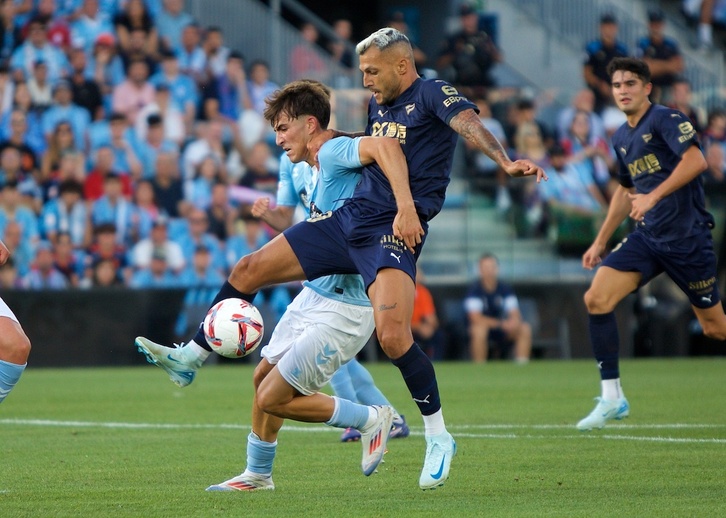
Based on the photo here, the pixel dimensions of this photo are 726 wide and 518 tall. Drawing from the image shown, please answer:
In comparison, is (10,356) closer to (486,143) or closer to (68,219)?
(486,143)

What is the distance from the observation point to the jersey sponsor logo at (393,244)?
6523 millimetres

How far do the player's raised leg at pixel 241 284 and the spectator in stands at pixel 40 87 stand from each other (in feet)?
42.5

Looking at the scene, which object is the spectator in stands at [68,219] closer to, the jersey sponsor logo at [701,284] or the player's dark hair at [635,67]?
the player's dark hair at [635,67]

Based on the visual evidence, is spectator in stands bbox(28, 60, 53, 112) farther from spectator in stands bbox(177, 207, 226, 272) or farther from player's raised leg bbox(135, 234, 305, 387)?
player's raised leg bbox(135, 234, 305, 387)

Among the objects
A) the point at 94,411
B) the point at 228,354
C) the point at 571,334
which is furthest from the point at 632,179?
the point at 571,334

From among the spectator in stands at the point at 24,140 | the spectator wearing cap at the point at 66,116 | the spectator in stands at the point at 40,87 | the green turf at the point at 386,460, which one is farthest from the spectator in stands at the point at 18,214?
the green turf at the point at 386,460

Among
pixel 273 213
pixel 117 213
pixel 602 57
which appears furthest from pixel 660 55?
pixel 273 213

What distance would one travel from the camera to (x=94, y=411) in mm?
11297

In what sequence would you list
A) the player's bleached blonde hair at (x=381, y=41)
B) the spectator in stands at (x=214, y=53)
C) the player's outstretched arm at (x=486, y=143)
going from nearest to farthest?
the player's outstretched arm at (x=486, y=143) < the player's bleached blonde hair at (x=381, y=41) < the spectator in stands at (x=214, y=53)

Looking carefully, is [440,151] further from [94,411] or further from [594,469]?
[94,411]

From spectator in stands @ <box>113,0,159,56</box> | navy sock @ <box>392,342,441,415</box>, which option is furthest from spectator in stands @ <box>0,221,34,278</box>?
navy sock @ <box>392,342,441,415</box>

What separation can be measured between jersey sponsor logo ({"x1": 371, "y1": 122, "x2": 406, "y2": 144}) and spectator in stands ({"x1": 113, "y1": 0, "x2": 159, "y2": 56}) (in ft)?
43.7

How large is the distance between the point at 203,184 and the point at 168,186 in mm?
507

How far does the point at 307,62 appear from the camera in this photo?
2086cm
